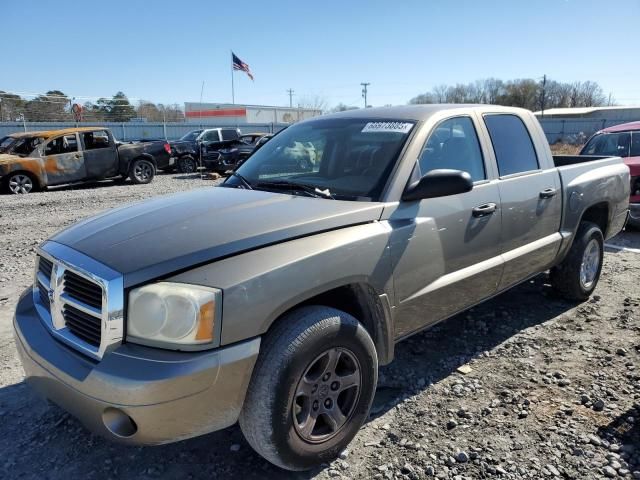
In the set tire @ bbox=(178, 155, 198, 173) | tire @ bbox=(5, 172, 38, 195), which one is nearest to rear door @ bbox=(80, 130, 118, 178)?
tire @ bbox=(5, 172, 38, 195)

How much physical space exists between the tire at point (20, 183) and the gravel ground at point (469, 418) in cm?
991

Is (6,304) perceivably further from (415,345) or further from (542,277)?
(542,277)

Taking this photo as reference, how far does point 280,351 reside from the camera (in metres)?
2.26

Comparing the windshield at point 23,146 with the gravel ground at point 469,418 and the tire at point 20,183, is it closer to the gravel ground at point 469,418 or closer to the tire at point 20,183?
the tire at point 20,183

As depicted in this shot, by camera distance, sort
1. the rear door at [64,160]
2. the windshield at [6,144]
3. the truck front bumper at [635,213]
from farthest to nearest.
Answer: the windshield at [6,144], the rear door at [64,160], the truck front bumper at [635,213]

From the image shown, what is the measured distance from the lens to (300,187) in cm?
321

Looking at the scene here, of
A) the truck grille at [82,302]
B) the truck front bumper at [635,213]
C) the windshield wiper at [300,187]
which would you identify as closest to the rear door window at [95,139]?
the windshield wiper at [300,187]

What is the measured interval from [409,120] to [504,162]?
3.15ft

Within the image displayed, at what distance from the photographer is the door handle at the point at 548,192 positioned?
13.3ft

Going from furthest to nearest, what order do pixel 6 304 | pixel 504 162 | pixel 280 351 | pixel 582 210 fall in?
pixel 6 304, pixel 582 210, pixel 504 162, pixel 280 351

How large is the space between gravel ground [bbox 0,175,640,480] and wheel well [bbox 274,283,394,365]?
1.70 ft

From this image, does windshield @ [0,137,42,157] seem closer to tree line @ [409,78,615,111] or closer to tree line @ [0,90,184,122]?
tree line @ [0,90,184,122]

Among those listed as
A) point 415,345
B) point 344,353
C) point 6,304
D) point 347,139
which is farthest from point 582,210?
point 6,304

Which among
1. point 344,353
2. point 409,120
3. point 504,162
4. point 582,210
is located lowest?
point 344,353
